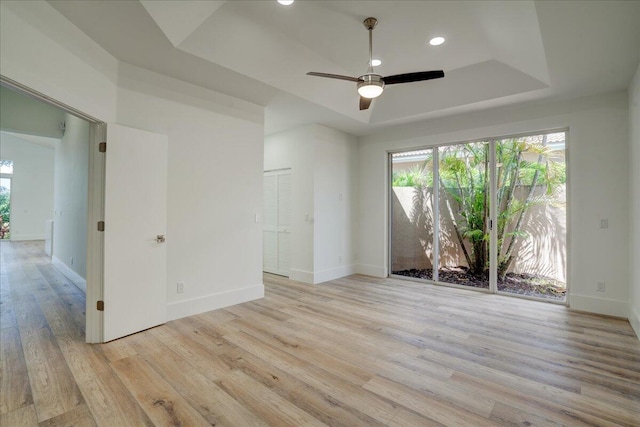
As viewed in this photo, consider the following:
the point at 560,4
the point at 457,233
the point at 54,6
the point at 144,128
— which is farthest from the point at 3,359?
the point at 457,233

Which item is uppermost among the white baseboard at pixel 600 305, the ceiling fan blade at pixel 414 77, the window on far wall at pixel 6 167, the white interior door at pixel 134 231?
the window on far wall at pixel 6 167

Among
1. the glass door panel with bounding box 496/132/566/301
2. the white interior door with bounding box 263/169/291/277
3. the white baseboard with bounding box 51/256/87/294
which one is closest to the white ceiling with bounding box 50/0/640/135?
the glass door panel with bounding box 496/132/566/301

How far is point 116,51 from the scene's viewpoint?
293cm

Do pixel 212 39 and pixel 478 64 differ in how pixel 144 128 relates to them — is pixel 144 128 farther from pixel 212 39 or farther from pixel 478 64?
pixel 478 64

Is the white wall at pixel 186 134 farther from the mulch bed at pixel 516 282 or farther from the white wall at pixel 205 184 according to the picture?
the mulch bed at pixel 516 282

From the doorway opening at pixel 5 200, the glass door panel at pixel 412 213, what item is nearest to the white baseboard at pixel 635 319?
the glass door panel at pixel 412 213

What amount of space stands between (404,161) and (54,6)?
5.16 m

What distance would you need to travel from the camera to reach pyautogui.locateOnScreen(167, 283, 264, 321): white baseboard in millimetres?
3559

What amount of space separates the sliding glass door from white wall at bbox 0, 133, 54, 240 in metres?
13.3

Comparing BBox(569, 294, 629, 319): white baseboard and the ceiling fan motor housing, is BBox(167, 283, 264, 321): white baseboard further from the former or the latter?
BBox(569, 294, 629, 319): white baseboard

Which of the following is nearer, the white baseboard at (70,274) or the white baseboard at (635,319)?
the white baseboard at (635,319)

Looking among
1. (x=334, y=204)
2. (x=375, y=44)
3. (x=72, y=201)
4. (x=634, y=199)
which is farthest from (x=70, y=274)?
(x=634, y=199)

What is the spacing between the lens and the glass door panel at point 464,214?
489cm

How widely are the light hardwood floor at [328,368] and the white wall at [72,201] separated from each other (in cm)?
123
